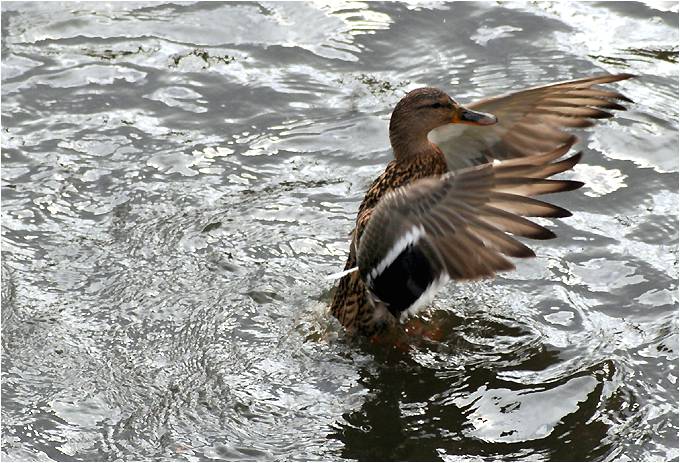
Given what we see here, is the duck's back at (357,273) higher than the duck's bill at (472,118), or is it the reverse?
the duck's bill at (472,118)

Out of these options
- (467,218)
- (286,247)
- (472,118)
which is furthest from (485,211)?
(286,247)

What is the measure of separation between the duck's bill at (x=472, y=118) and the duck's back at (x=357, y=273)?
26 centimetres

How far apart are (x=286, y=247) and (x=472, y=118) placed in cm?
144

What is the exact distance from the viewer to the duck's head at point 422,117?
6.38 meters

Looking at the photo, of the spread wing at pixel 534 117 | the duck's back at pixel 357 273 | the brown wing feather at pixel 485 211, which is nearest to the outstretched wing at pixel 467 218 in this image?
the brown wing feather at pixel 485 211

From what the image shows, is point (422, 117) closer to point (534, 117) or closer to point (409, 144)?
point (409, 144)

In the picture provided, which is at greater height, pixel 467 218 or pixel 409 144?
pixel 467 218

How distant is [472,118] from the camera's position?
6.33 m

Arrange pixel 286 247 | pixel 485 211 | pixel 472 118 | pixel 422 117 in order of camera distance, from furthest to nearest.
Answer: pixel 286 247 < pixel 422 117 < pixel 472 118 < pixel 485 211

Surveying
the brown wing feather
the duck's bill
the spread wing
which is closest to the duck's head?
the duck's bill

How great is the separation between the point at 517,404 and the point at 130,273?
2.42 m

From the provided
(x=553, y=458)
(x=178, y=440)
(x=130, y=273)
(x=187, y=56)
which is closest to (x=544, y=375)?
(x=553, y=458)

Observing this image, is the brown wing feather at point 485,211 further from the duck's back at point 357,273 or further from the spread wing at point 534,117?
the spread wing at point 534,117

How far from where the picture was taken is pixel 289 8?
9.35 meters
